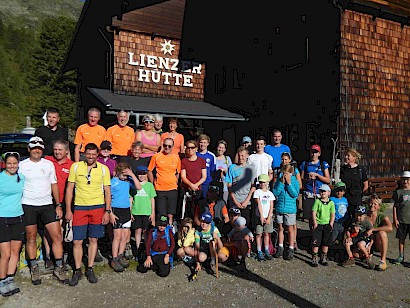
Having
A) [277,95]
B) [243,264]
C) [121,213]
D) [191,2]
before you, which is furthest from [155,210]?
[191,2]

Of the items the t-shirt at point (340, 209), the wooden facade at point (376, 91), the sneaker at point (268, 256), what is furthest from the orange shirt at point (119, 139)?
the wooden facade at point (376, 91)

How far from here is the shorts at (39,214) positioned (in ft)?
16.2

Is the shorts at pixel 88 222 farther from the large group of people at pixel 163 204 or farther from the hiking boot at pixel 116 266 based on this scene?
the hiking boot at pixel 116 266

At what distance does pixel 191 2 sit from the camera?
15461mm

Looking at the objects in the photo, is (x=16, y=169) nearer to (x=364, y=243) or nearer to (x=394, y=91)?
(x=364, y=243)

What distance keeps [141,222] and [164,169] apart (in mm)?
922

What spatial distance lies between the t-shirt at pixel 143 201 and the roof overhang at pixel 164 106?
6169 mm

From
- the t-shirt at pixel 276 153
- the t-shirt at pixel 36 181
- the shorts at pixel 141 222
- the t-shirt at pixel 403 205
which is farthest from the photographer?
the t-shirt at pixel 276 153

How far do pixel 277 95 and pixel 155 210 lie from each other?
8290 mm

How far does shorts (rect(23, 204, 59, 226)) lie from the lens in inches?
194

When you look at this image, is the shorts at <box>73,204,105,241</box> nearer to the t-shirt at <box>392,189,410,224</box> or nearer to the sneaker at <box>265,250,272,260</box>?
the sneaker at <box>265,250,272,260</box>

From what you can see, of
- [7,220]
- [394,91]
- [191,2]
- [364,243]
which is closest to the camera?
[7,220]


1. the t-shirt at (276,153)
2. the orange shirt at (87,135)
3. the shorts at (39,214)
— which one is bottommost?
the shorts at (39,214)

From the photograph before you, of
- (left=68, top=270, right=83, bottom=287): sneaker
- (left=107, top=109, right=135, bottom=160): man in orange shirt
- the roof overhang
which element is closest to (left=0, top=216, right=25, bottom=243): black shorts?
(left=68, top=270, right=83, bottom=287): sneaker
